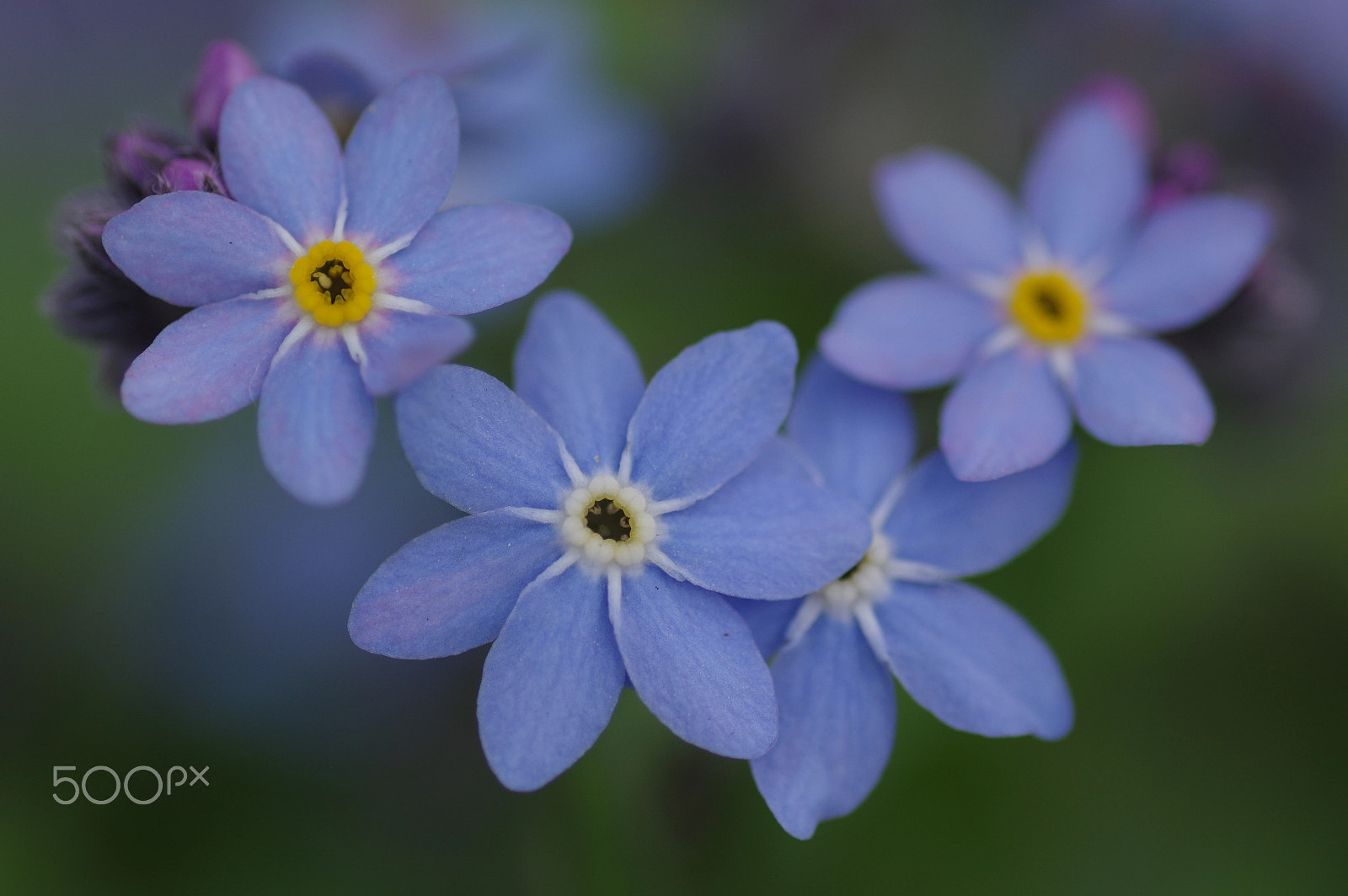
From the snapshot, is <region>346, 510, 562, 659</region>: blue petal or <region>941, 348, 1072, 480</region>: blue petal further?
<region>941, 348, 1072, 480</region>: blue petal

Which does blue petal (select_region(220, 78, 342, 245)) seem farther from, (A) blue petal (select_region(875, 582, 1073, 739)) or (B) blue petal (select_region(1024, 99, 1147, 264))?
(B) blue petal (select_region(1024, 99, 1147, 264))

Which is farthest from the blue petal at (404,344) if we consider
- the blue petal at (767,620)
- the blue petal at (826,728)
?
the blue petal at (826,728)

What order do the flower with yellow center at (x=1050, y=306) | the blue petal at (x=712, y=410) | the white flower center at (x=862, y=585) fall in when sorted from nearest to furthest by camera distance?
the blue petal at (x=712, y=410), the white flower center at (x=862, y=585), the flower with yellow center at (x=1050, y=306)

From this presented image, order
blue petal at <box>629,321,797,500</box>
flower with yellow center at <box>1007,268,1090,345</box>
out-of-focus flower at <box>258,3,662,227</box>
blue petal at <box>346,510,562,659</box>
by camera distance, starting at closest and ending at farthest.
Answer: blue petal at <box>346,510,562,659</box>, blue petal at <box>629,321,797,500</box>, flower with yellow center at <box>1007,268,1090,345</box>, out-of-focus flower at <box>258,3,662,227</box>

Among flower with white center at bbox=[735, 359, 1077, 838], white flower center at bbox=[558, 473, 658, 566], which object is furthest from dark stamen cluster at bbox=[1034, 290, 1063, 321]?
white flower center at bbox=[558, 473, 658, 566]

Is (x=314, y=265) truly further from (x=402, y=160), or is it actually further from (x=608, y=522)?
(x=608, y=522)

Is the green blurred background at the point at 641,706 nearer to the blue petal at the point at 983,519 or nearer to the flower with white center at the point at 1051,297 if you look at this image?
the flower with white center at the point at 1051,297
